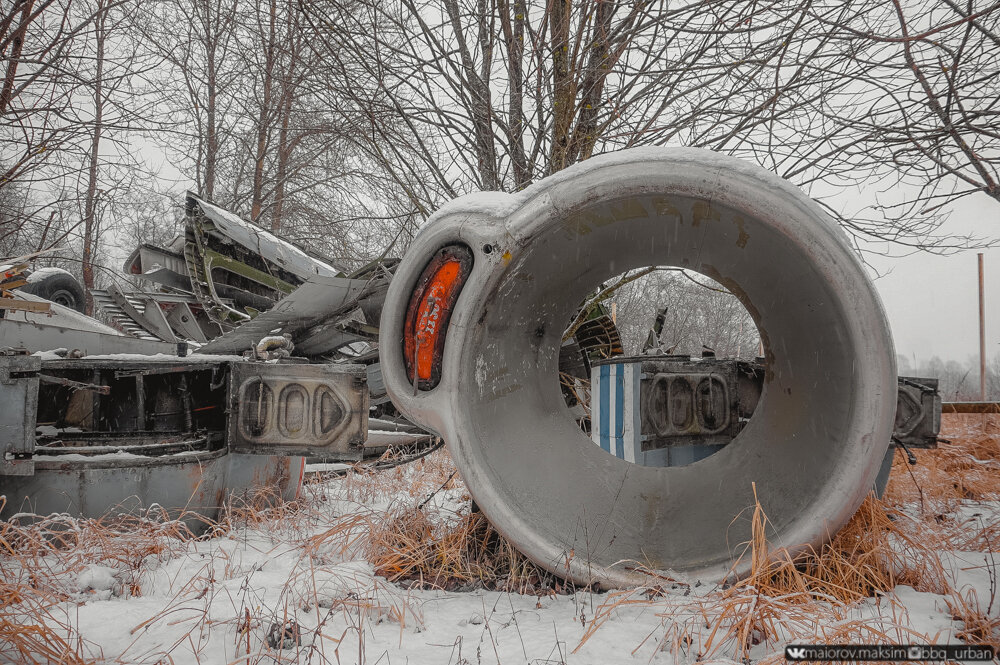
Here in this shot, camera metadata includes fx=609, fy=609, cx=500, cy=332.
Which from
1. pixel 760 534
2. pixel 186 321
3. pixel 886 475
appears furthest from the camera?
pixel 186 321

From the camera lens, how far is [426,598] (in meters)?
2.05

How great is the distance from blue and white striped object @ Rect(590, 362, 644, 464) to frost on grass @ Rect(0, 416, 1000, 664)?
91 cm

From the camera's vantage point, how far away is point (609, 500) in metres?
2.46

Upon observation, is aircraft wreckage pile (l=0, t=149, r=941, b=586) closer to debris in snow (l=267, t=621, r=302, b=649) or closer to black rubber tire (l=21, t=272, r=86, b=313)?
debris in snow (l=267, t=621, r=302, b=649)

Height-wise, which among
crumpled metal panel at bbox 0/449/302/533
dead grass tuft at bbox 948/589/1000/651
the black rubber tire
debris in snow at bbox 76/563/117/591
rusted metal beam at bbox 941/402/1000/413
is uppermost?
the black rubber tire

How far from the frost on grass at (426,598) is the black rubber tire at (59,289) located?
357cm

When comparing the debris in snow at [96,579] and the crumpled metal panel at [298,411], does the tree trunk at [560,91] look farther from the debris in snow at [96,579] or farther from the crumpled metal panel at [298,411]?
the debris in snow at [96,579]

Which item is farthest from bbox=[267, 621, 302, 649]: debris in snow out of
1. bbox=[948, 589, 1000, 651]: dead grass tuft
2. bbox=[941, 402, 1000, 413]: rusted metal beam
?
bbox=[941, 402, 1000, 413]: rusted metal beam

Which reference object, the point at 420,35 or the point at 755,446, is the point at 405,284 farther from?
the point at 420,35

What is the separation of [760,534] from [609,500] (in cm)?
65

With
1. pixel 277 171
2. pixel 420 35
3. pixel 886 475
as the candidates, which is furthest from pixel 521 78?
pixel 277 171

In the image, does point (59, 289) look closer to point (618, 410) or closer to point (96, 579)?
point (96, 579)

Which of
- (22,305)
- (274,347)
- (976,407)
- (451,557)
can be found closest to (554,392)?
(451,557)

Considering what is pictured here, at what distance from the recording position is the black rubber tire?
528 centimetres
